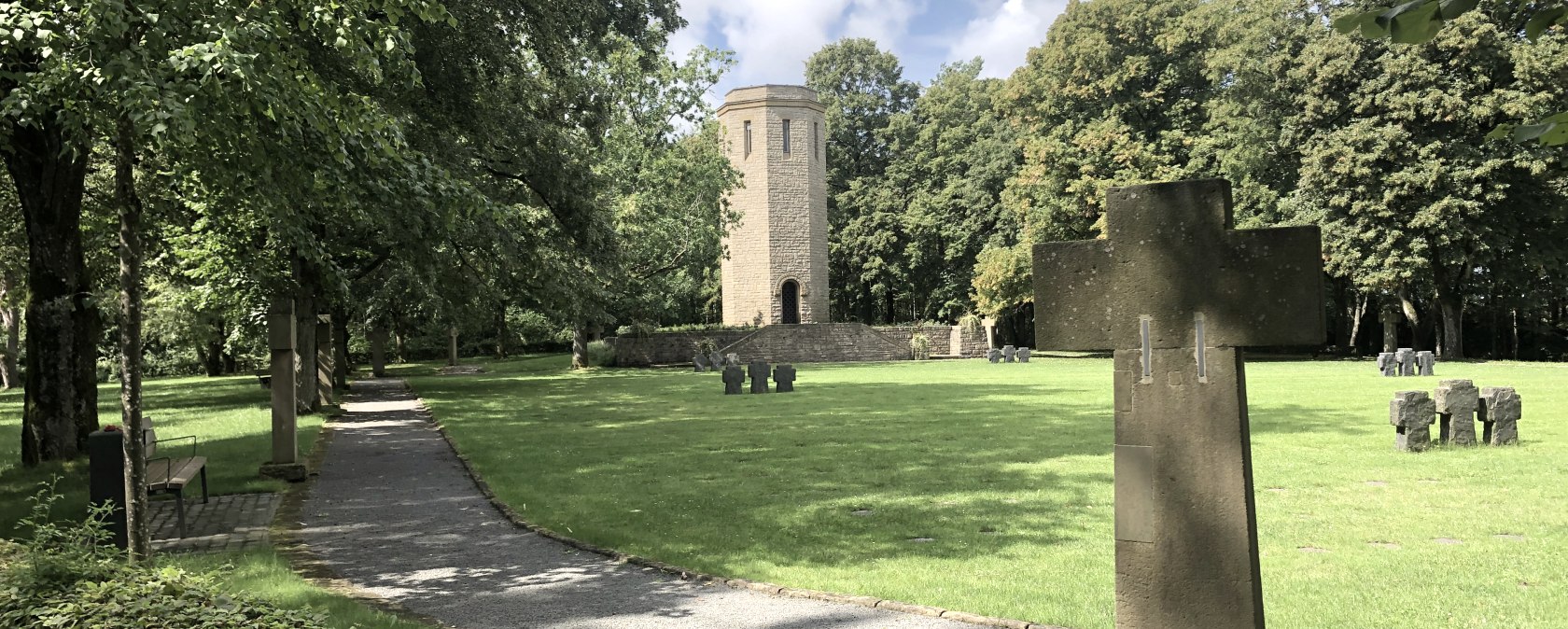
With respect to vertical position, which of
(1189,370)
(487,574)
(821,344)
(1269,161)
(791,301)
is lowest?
(487,574)

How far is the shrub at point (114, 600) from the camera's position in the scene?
3.36m

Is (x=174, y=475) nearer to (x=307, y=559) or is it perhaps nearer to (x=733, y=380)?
(x=307, y=559)

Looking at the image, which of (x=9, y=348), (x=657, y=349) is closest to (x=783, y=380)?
(x=657, y=349)

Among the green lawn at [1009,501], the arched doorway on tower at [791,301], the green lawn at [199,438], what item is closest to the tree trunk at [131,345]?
the green lawn at [1009,501]

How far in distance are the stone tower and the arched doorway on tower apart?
4 centimetres

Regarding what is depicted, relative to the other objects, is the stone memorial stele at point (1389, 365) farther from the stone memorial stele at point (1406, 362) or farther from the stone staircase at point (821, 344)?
the stone staircase at point (821, 344)

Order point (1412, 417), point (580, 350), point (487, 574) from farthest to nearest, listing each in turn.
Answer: point (580, 350)
point (1412, 417)
point (487, 574)

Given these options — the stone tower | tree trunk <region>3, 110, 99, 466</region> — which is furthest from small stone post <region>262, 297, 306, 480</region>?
the stone tower

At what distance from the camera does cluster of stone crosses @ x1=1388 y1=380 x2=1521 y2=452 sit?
35.5 ft

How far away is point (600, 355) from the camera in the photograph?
131ft

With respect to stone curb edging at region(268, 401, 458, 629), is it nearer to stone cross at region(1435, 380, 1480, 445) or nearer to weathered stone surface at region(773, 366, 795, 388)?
stone cross at region(1435, 380, 1480, 445)

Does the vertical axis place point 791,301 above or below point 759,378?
above

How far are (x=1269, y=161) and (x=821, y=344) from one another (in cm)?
1918

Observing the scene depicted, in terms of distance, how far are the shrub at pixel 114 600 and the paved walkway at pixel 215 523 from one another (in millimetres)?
3172
